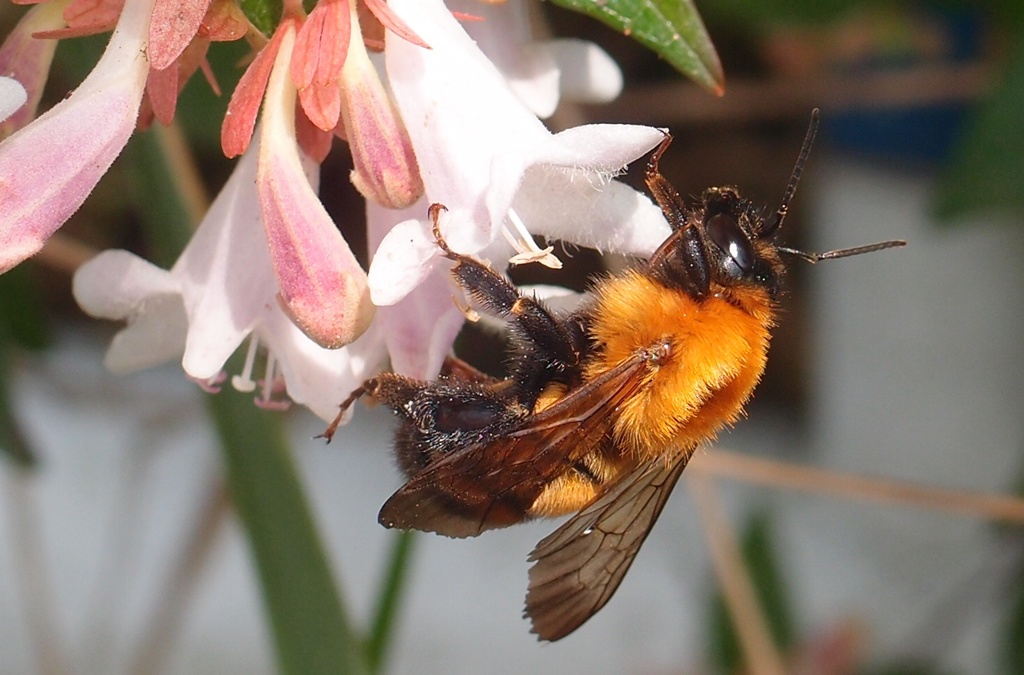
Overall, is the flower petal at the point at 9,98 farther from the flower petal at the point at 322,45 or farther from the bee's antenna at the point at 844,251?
the bee's antenna at the point at 844,251

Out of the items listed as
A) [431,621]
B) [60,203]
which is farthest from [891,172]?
[60,203]

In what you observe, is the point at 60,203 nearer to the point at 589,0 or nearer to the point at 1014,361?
the point at 589,0

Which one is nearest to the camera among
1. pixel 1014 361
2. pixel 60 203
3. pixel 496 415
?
pixel 60 203

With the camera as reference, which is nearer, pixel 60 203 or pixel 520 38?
pixel 60 203

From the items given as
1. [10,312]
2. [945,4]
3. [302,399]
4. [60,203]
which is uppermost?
[60,203]

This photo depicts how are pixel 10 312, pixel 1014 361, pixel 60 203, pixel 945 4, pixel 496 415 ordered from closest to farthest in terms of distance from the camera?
pixel 60 203 < pixel 496 415 < pixel 10 312 < pixel 945 4 < pixel 1014 361

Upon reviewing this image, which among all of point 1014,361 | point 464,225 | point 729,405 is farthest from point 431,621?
point 464,225

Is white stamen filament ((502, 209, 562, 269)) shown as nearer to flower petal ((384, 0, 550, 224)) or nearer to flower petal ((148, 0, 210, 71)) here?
flower petal ((384, 0, 550, 224))

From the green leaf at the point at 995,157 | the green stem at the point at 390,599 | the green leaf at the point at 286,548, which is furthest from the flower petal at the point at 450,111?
the green leaf at the point at 995,157

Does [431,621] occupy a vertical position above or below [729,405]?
below
